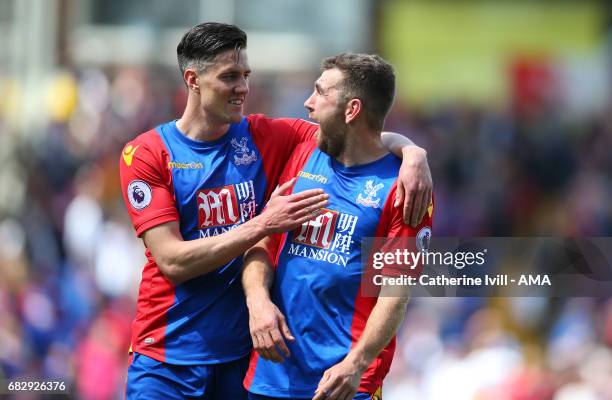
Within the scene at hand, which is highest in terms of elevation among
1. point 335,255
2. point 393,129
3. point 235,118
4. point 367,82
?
point 367,82

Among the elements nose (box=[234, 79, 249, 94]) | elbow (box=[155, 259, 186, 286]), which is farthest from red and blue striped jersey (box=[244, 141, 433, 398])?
nose (box=[234, 79, 249, 94])

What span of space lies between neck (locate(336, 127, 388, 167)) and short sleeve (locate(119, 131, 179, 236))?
959 millimetres

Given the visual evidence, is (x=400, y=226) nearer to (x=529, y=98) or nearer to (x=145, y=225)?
(x=145, y=225)

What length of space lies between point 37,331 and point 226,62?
7931 mm

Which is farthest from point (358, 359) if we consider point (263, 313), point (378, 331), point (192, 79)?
point (192, 79)

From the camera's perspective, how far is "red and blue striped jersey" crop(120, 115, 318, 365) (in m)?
6.84

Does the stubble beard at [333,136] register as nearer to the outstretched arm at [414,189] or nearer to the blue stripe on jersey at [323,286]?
the blue stripe on jersey at [323,286]

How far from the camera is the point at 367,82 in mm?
6711

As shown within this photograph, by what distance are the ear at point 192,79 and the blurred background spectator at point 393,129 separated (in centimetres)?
480

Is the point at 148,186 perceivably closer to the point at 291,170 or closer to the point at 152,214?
the point at 152,214

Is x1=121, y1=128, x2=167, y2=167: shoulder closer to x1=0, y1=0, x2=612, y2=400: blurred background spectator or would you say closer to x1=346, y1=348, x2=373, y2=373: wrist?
x1=346, y1=348, x2=373, y2=373: wrist

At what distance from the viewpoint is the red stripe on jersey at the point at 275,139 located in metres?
7.05

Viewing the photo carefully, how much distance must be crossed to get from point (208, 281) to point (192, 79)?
3.68 ft

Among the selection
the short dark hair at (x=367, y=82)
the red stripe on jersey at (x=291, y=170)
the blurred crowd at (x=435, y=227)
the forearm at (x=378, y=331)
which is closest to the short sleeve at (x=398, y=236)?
the forearm at (x=378, y=331)
